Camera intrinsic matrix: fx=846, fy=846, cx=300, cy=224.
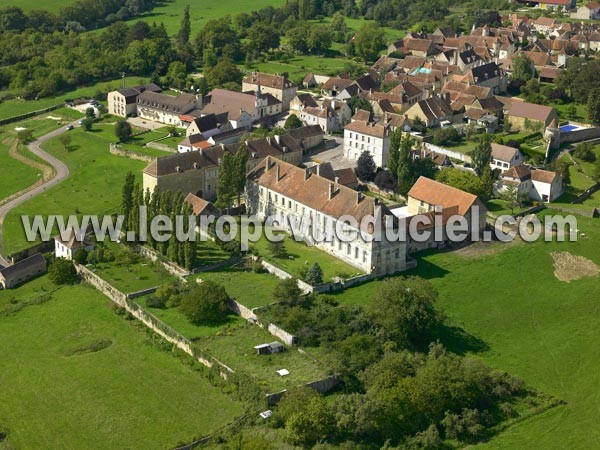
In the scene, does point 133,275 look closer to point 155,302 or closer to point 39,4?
point 155,302

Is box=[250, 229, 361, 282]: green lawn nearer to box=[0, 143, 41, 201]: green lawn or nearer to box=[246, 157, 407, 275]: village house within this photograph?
box=[246, 157, 407, 275]: village house

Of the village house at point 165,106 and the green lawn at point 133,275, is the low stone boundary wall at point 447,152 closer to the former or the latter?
the village house at point 165,106

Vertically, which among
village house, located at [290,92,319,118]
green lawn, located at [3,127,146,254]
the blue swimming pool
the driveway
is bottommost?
green lawn, located at [3,127,146,254]

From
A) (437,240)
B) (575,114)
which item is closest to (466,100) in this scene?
(575,114)

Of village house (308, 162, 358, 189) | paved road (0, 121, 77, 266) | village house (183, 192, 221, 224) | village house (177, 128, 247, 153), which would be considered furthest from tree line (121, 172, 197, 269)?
village house (177, 128, 247, 153)

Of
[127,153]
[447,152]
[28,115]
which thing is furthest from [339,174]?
[28,115]

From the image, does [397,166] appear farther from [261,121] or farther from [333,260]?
[261,121]
